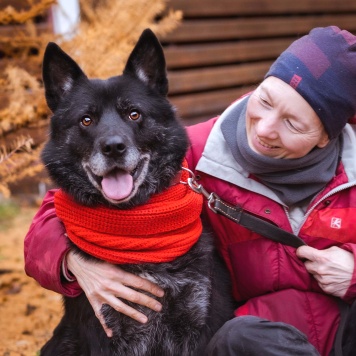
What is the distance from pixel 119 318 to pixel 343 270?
33.0 inches

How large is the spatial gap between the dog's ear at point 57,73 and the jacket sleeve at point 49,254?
0.47 m

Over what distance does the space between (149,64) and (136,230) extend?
0.68 m

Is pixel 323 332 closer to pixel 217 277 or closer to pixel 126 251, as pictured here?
pixel 217 277

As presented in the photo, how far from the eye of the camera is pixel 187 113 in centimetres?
677

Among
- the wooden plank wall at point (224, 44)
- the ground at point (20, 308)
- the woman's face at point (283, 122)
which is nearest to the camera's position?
the woman's face at point (283, 122)

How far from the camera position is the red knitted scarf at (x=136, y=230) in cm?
210

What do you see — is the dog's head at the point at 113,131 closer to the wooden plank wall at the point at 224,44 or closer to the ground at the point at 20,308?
the ground at the point at 20,308

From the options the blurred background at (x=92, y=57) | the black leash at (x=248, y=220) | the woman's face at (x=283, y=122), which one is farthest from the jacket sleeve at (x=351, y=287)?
the blurred background at (x=92, y=57)

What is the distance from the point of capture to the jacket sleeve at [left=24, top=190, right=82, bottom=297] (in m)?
2.23

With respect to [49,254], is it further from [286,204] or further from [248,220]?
[286,204]

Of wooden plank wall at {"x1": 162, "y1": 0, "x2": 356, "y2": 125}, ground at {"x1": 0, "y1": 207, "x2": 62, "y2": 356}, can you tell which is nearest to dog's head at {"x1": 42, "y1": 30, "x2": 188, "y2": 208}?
ground at {"x1": 0, "y1": 207, "x2": 62, "y2": 356}

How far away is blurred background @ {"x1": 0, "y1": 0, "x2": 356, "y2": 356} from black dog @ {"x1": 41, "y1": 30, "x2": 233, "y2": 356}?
65cm

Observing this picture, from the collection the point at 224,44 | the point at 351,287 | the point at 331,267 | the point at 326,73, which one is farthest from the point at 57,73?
the point at 224,44

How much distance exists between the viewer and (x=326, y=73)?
2137mm
